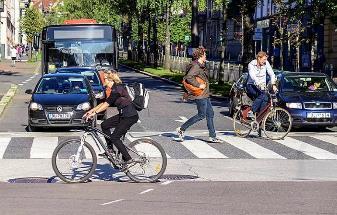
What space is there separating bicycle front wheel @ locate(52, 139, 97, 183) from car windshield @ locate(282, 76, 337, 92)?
31.3 ft

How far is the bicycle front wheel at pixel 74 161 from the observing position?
11.1 m

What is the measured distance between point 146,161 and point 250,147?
16.1 feet

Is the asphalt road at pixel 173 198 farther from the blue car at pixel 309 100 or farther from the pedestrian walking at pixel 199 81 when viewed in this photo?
the blue car at pixel 309 100

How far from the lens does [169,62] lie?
60.8 m

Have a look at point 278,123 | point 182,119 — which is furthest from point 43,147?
point 182,119

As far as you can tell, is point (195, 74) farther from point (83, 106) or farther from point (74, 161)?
point (74, 161)

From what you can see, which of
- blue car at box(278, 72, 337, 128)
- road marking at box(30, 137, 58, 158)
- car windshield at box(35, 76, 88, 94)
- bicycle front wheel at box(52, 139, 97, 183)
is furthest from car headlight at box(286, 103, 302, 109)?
bicycle front wheel at box(52, 139, 97, 183)

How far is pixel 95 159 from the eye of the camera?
11148 mm

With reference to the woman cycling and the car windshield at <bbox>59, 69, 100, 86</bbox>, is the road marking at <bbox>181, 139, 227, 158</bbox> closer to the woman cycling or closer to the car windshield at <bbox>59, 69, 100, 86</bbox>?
the woman cycling

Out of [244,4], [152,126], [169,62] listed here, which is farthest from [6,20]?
[152,126]

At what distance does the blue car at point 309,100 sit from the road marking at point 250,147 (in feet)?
6.44

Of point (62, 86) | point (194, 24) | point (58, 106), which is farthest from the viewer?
point (194, 24)

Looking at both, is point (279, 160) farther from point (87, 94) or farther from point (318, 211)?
point (87, 94)

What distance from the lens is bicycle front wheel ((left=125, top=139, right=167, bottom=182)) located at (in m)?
11.2
